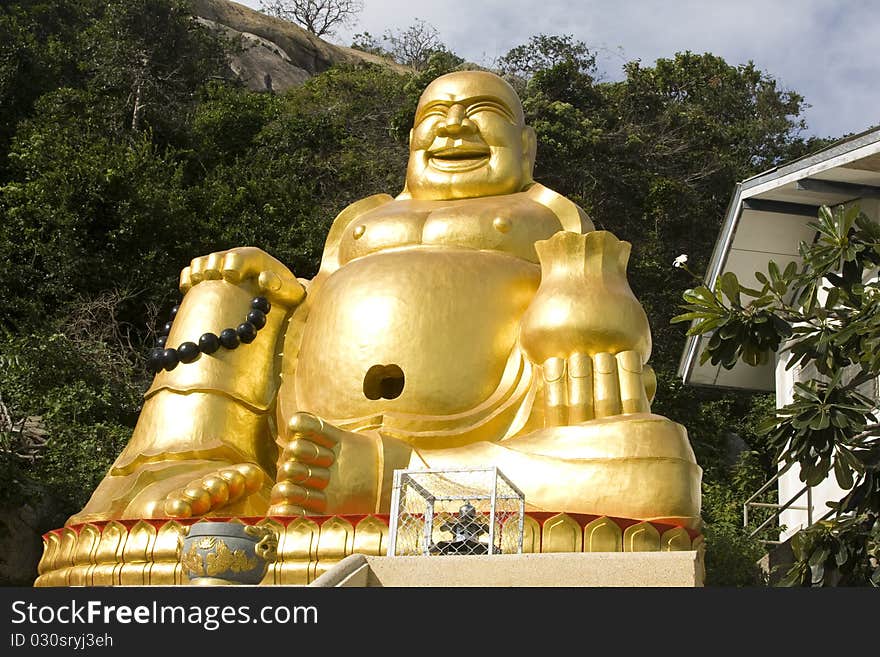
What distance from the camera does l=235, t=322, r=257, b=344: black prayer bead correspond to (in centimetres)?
765

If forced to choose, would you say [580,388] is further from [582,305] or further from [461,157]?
[461,157]

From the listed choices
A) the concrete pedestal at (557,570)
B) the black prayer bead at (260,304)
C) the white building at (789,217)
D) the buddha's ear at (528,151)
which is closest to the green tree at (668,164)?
the white building at (789,217)

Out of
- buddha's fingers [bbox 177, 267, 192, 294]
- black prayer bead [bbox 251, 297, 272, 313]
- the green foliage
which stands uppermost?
the green foliage

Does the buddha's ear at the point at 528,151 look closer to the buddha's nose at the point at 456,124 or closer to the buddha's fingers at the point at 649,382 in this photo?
the buddha's nose at the point at 456,124

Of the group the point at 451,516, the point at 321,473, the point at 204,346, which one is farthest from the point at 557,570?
the point at 204,346

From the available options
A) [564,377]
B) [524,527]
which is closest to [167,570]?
[524,527]

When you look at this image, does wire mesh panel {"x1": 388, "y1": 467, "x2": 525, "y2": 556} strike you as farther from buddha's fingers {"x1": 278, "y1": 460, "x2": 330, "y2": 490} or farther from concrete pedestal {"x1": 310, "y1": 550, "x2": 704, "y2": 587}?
concrete pedestal {"x1": 310, "y1": 550, "x2": 704, "y2": 587}

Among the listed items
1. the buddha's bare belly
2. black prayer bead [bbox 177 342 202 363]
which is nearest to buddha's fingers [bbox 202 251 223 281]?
black prayer bead [bbox 177 342 202 363]

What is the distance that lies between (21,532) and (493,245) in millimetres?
5166

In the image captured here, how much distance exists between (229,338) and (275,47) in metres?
19.7

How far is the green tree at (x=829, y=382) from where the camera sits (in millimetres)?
6902

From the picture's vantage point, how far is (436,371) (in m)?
7.24

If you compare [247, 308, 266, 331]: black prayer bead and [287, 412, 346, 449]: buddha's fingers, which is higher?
[247, 308, 266, 331]: black prayer bead

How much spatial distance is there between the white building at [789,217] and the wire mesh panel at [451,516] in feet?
15.5
